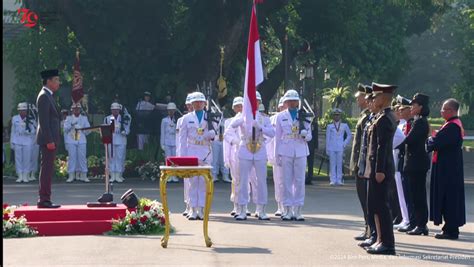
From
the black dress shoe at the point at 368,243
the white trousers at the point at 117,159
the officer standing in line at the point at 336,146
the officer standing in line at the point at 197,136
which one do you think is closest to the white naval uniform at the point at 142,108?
the white trousers at the point at 117,159

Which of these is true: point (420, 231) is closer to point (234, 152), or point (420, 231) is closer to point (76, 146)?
point (234, 152)

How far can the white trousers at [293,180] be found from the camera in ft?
57.6

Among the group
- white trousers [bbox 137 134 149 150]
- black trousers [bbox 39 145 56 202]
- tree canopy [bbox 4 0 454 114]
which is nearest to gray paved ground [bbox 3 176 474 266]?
black trousers [bbox 39 145 56 202]

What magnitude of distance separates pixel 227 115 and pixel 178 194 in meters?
9.30

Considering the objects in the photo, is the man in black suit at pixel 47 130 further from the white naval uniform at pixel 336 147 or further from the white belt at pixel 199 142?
the white naval uniform at pixel 336 147

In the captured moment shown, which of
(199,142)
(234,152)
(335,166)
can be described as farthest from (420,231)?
(335,166)

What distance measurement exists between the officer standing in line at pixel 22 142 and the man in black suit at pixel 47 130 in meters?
11.6

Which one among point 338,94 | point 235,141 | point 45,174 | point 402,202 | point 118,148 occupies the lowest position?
point 402,202

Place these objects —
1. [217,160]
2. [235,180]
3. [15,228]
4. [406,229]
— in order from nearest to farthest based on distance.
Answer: [15,228]
[406,229]
[235,180]
[217,160]

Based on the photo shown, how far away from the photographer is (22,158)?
89.9 ft

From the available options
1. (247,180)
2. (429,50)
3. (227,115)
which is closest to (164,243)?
(247,180)

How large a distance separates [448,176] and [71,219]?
5220 millimetres

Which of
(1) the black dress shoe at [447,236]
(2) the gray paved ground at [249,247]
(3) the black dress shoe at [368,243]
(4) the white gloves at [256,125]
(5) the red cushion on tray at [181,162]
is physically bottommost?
(2) the gray paved ground at [249,247]

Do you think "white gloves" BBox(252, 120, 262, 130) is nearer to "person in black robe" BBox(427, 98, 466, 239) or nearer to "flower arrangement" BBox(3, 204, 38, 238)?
"person in black robe" BBox(427, 98, 466, 239)
